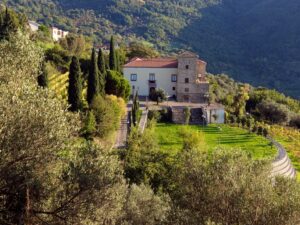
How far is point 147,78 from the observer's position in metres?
50.9

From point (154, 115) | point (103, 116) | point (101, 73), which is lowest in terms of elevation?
point (154, 115)

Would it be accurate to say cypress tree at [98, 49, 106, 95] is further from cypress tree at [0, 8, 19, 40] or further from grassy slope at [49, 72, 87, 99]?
cypress tree at [0, 8, 19, 40]

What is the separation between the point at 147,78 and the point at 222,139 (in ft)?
57.9

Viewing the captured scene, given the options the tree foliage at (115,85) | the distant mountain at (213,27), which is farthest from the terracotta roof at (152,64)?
the distant mountain at (213,27)

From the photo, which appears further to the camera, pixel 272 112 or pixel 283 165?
pixel 272 112

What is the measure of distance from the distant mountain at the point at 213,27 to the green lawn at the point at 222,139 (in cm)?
5954

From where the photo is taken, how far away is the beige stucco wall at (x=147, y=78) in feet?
166

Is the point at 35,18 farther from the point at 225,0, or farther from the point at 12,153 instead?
the point at 12,153

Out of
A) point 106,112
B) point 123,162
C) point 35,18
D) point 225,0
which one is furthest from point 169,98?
point 225,0

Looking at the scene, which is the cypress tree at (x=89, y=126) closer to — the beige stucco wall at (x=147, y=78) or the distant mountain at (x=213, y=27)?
the beige stucco wall at (x=147, y=78)

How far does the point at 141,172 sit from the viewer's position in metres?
22.2

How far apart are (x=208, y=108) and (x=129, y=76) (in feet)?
40.0

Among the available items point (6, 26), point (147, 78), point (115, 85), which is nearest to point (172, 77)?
point (147, 78)

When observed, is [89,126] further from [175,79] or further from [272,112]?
[272,112]
